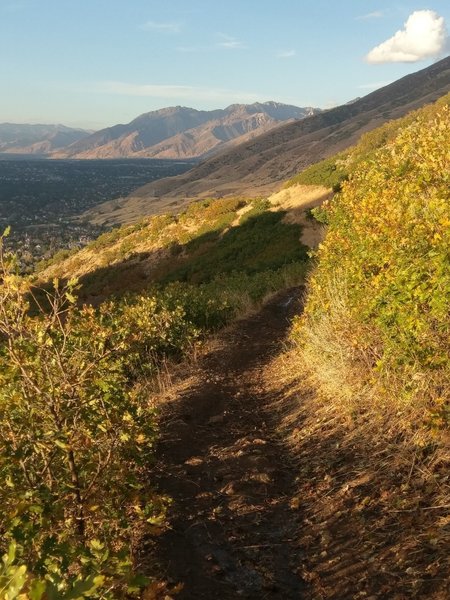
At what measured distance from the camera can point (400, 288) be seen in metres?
4.51

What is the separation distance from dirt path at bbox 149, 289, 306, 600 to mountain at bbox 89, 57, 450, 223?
266ft

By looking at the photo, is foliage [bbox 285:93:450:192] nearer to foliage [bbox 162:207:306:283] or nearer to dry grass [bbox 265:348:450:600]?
foliage [bbox 162:207:306:283]

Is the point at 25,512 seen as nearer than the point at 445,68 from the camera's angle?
Yes

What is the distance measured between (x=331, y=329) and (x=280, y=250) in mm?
21127

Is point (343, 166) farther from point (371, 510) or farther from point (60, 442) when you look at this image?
point (60, 442)

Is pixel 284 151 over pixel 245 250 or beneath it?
over

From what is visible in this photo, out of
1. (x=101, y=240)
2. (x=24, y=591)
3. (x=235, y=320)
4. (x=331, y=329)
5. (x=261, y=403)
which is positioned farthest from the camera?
(x=101, y=240)

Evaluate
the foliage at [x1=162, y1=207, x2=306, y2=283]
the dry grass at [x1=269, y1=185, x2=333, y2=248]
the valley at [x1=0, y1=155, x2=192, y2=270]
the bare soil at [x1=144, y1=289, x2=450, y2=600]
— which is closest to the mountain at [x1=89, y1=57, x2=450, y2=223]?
the valley at [x1=0, y1=155, x2=192, y2=270]

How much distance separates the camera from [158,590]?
3.41 m

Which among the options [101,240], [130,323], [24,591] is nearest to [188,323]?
[130,323]

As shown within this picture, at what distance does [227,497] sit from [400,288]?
8.77 feet

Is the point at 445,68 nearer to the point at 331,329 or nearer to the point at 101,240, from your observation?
the point at 101,240

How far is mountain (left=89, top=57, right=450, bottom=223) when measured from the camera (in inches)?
4200

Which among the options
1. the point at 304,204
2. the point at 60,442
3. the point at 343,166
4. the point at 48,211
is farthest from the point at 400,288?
the point at 48,211
